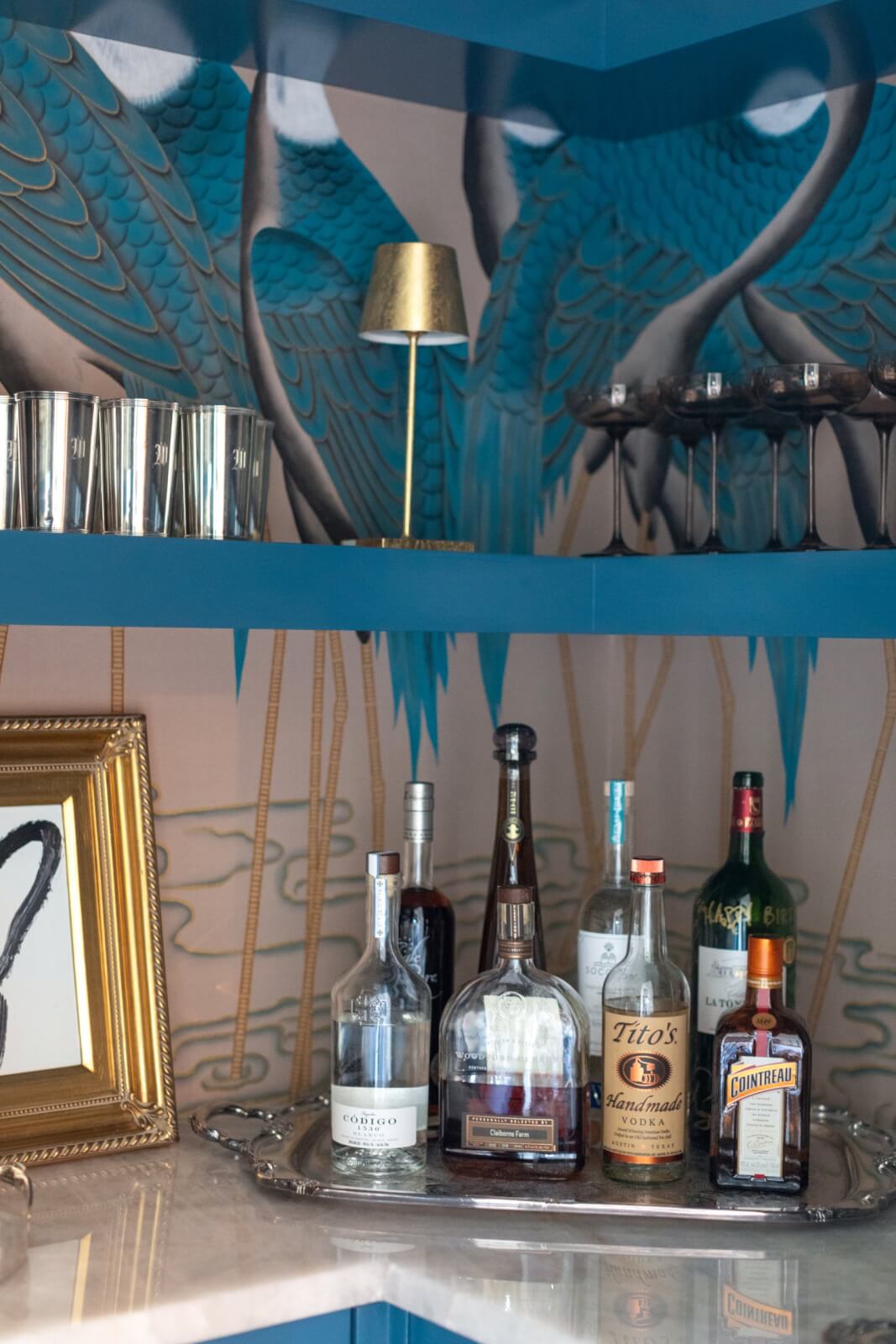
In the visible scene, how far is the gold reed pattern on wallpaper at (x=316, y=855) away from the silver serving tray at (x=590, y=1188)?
0.18m

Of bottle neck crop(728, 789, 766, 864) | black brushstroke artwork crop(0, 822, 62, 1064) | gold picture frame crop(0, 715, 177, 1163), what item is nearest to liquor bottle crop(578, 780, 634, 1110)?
bottle neck crop(728, 789, 766, 864)

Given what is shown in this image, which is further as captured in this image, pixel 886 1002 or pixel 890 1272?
pixel 886 1002

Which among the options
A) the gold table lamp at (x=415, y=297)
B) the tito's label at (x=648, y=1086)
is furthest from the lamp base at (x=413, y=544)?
the tito's label at (x=648, y=1086)

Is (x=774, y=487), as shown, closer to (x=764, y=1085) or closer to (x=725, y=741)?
(x=725, y=741)

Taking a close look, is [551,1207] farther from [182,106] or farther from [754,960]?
[182,106]

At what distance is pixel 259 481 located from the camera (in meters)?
1.63

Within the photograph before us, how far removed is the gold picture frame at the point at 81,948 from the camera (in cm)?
164

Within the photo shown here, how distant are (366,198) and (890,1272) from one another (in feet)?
4.26

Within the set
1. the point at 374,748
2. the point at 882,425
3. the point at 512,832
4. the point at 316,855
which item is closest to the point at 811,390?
the point at 882,425

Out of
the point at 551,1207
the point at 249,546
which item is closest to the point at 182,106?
the point at 249,546

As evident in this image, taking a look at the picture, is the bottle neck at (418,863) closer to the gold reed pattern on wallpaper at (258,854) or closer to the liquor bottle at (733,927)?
the gold reed pattern on wallpaper at (258,854)

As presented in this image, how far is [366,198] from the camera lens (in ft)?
6.31

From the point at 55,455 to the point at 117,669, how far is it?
32cm

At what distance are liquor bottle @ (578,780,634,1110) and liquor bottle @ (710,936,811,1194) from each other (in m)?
0.21
